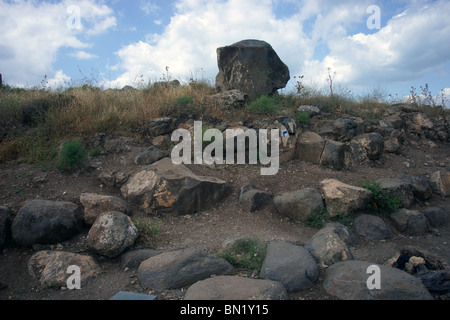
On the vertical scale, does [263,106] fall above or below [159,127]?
above

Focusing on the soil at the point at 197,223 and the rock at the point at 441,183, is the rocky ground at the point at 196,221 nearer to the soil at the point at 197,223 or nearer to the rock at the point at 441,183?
the soil at the point at 197,223

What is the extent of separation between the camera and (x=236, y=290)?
8.29 feet

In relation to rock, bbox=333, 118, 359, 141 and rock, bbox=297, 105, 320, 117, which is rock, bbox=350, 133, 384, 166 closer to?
rock, bbox=333, 118, 359, 141

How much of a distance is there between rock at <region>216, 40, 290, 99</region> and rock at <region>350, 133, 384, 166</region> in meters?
2.71

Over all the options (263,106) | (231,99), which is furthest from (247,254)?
(231,99)

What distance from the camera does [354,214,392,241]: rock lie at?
423 centimetres

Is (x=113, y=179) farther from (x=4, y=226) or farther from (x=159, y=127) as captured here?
(x=159, y=127)

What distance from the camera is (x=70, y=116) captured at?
626 cm

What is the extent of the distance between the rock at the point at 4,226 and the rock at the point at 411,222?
539 centimetres

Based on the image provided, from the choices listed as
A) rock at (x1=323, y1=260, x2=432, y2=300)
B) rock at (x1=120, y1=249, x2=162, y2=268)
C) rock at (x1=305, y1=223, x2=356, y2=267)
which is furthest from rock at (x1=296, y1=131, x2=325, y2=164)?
rock at (x1=120, y1=249, x2=162, y2=268)

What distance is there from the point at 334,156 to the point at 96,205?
4482 millimetres

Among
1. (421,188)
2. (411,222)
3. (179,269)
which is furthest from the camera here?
(421,188)
